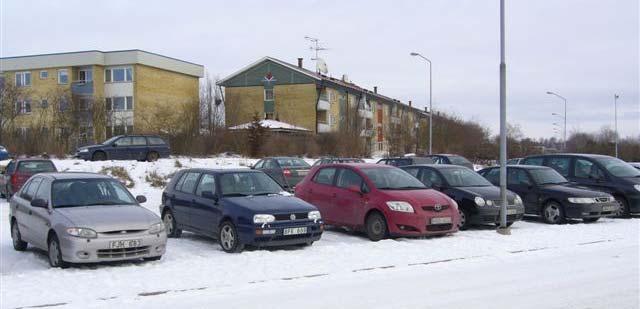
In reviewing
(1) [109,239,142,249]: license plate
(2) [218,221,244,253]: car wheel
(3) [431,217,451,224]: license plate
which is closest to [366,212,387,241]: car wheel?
(3) [431,217,451,224]: license plate

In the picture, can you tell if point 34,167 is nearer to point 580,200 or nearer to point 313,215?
point 313,215

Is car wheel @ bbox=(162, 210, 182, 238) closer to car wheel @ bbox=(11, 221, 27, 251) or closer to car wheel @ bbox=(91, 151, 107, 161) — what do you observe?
car wheel @ bbox=(11, 221, 27, 251)

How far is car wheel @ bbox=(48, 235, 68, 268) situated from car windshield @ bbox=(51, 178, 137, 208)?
74cm

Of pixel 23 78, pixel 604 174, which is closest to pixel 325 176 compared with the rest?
pixel 604 174

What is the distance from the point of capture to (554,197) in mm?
16469

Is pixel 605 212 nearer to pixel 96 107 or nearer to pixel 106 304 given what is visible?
pixel 106 304

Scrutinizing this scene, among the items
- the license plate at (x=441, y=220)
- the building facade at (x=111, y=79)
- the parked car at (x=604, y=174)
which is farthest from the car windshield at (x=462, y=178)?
the building facade at (x=111, y=79)

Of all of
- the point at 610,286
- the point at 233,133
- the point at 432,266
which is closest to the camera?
the point at 610,286

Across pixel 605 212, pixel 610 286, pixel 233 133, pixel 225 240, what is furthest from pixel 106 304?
pixel 233 133

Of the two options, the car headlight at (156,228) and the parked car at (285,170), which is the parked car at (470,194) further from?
the parked car at (285,170)

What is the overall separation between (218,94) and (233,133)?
2019 cm

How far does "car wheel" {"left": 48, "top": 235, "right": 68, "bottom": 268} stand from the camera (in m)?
9.80

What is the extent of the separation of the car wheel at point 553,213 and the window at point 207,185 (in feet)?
29.5

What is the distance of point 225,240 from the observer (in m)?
11.7
